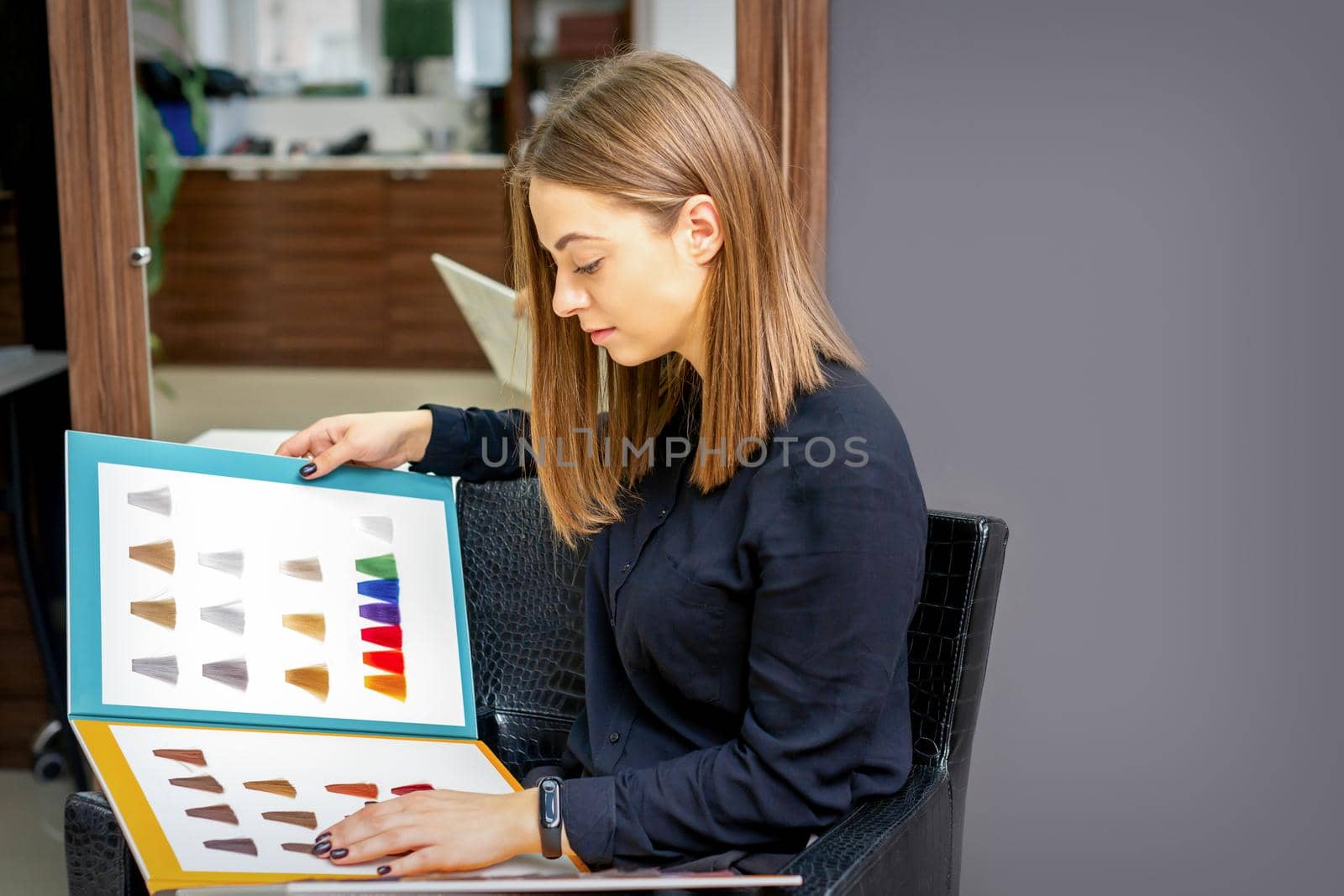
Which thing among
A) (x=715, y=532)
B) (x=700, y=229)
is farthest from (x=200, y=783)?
(x=700, y=229)

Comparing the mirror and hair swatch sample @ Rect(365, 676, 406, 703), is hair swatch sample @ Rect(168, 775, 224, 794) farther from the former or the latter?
the mirror

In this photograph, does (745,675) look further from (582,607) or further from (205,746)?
(205,746)

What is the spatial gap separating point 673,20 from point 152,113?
2.97 feet

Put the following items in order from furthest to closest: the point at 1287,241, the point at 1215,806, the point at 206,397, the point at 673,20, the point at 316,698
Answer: the point at 206,397
the point at 673,20
the point at 1215,806
the point at 1287,241
the point at 316,698

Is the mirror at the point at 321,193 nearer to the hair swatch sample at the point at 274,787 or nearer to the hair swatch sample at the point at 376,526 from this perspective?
the hair swatch sample at the point at 376,526

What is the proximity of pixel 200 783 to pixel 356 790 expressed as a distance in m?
0.13

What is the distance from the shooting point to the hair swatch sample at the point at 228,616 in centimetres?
121

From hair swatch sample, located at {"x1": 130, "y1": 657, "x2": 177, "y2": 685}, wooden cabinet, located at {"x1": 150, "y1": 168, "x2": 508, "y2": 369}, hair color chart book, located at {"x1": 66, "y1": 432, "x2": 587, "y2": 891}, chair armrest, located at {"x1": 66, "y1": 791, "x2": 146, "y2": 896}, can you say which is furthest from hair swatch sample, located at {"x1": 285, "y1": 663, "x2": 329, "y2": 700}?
wooden cabinet, located at {"x1": 150, "y1": 168, "x2": 508, "y2": 369}

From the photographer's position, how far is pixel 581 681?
133 centimetres

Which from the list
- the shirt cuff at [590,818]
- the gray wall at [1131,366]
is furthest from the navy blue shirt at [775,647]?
the gray wall at [1131,366]

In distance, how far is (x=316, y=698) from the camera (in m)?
1.23

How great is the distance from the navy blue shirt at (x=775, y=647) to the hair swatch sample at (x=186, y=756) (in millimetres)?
349

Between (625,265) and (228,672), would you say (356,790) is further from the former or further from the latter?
(625,265)

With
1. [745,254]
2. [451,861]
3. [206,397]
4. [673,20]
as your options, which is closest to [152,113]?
[206,397]
